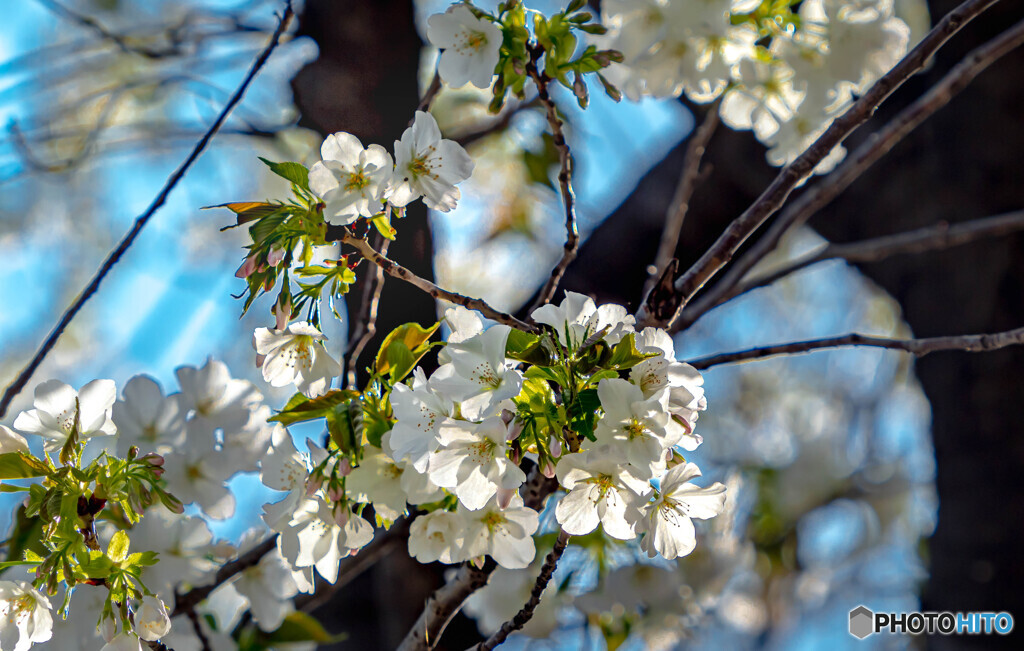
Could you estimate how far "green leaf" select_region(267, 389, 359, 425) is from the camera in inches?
25.0

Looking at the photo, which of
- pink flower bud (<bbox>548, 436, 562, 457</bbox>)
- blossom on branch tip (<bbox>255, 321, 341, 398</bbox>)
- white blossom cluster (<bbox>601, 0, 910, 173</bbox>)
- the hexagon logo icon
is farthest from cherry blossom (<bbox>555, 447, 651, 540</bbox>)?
the hexagon logo icon

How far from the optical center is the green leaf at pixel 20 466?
643 mm

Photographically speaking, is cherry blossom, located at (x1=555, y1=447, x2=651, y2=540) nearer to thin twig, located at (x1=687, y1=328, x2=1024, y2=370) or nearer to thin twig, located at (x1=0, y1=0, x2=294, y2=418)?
thin twig, located at (x1=687, y1=328, x2=1024, y2=370)

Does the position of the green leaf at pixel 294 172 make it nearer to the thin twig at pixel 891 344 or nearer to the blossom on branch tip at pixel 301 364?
the blossom on branch tip at pixel 301 364

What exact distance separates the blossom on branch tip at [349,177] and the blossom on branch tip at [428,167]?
0.7 inches

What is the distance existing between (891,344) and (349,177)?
58 centimetres

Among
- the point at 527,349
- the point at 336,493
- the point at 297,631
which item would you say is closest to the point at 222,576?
the point at 297,631

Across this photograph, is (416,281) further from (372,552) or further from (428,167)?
(372,552)

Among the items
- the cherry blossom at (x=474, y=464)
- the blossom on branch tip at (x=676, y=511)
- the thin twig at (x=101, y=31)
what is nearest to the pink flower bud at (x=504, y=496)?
the cherry blossom at (x=474, y=464)

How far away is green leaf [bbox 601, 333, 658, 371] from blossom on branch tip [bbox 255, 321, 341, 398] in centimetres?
29

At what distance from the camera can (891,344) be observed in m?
0.78

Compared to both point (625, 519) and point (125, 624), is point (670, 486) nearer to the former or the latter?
point (625, 519)

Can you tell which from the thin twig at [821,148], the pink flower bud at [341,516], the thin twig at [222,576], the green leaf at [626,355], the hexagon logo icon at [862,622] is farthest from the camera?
the hexagon logo icon at [862,622]

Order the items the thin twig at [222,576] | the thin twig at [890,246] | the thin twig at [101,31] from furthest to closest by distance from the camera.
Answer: the thin twig at [101,31], the thin twig at [890,246], the thin twig at [222,576]
